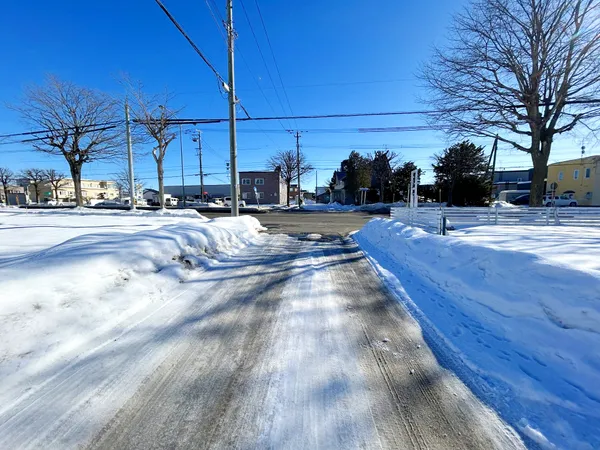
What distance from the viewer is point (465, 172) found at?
29.7 m

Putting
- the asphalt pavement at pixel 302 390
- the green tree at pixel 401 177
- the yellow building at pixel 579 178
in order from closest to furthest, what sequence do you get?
the asphalt pavement at pixel 302 390 < the yellow building at pixel 579 178 < the green tree at pixel 401 177

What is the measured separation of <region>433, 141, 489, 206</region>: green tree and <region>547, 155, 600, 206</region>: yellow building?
48.4 ft

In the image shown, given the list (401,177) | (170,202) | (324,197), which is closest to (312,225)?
(401,177)

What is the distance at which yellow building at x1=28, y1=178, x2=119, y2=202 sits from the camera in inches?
2894

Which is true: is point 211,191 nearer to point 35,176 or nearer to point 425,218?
point 35,176

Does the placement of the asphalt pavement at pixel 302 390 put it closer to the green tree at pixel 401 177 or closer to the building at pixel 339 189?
the green tree at pixel 401 177

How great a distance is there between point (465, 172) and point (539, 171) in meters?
17.5

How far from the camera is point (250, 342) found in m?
2.84

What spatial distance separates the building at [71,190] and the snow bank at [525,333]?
84.1 metres

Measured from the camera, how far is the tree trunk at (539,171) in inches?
525

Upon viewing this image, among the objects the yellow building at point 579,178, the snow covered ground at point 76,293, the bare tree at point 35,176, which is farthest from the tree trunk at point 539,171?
the bare tree at point 35,176

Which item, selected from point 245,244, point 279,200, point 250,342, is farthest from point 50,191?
point 250,342

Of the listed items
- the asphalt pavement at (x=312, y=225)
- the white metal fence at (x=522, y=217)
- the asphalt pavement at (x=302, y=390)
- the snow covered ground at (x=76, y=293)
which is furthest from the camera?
the asphalt pavement at (x=312, y=225)

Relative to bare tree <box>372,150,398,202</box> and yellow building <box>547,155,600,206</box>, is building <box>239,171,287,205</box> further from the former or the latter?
yellow building <box>547,155,600,206</box>
